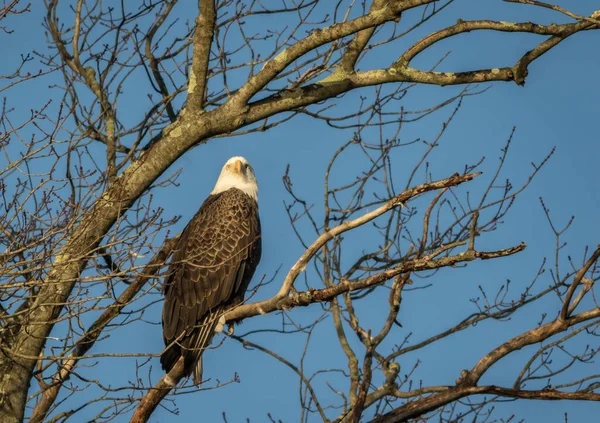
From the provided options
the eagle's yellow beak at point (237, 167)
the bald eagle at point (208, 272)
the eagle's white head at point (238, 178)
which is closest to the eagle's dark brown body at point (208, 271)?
the bald eagle at point (208, 272)

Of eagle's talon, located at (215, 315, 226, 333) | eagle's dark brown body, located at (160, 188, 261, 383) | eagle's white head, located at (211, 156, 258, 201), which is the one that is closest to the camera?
eagle's talon, located at (215, 315, 226, 333)

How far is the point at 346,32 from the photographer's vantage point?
273 inches

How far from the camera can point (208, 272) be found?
7.82 m

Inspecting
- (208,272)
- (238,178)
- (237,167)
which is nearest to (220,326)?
(208,272)

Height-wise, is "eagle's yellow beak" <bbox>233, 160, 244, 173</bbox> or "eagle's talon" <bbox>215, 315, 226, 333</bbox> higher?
"eagle's yellow beak" <bbox>233, 160, 244, 173</bbox>

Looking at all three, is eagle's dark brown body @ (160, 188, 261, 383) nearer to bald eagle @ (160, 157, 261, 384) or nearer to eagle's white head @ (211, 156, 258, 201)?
bald eagle @ (160, 157, 261, 384)

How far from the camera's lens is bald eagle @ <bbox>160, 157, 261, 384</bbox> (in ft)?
24.2

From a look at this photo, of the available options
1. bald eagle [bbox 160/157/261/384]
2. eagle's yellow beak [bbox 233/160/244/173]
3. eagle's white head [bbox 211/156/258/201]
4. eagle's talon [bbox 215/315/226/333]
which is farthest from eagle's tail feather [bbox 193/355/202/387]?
eagle's yellow beak [bbox 233/160/244/173]

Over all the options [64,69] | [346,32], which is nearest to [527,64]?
[346,32]

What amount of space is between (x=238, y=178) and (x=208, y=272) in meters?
1.56

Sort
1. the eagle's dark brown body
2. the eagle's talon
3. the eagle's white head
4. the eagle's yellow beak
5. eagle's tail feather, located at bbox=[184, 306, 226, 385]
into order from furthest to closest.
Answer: the eagle's yellow beak, the eagle's white head, the eagle's dark brown body, the eagle's talon, eagle's tail feather, located at bbox=[184, 306, 226, 385]

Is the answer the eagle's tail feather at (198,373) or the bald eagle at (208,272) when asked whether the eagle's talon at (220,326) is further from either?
the eagle's tail feather at (198,373)

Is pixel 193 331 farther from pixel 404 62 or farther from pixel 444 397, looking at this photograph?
pixel 404 62

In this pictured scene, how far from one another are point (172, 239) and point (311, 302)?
8.32 feet
